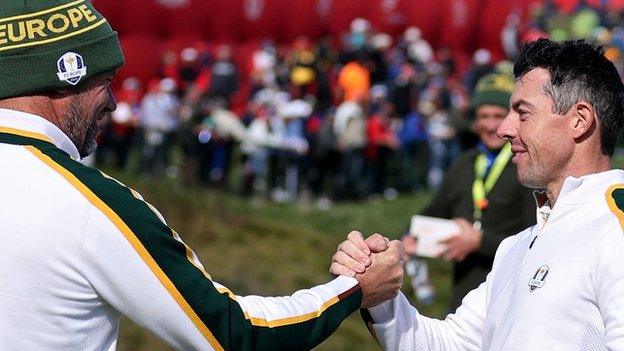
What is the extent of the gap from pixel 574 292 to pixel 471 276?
11.7 ft

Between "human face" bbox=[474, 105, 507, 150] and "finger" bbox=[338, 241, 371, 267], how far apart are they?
318 centimetres

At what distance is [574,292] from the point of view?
3.80m

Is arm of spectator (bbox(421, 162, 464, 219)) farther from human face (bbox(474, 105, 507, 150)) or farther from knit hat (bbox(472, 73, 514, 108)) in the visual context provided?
knit hat (bbox(472, 73, 514, 108))

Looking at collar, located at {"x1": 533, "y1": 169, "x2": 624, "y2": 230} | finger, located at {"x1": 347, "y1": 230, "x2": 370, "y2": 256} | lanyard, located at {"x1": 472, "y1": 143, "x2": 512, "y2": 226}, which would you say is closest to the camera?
collar, located at {"x1": 533, "y1": 169, "x2": 624, "y2": 230}

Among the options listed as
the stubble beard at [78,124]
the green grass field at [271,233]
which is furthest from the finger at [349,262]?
the green grass field at [271,233]

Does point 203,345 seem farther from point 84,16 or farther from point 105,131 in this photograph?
point 105,131

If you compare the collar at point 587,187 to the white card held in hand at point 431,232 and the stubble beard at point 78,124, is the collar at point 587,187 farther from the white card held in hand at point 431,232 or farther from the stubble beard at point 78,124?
the white card held in hand at point 431,232

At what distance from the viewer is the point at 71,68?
368cm

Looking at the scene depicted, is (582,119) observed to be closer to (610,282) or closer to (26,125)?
(610,282)

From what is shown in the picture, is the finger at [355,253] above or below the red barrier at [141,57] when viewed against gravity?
above

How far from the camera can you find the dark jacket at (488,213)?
7.17 meters

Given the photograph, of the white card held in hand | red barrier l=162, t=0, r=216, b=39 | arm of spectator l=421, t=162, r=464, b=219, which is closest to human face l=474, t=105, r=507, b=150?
arm of spectator l=421, t=162, r=464, b=219

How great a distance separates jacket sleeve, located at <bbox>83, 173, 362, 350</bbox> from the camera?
3.52m

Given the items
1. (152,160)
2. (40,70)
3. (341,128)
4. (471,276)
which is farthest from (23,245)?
(152,160)
